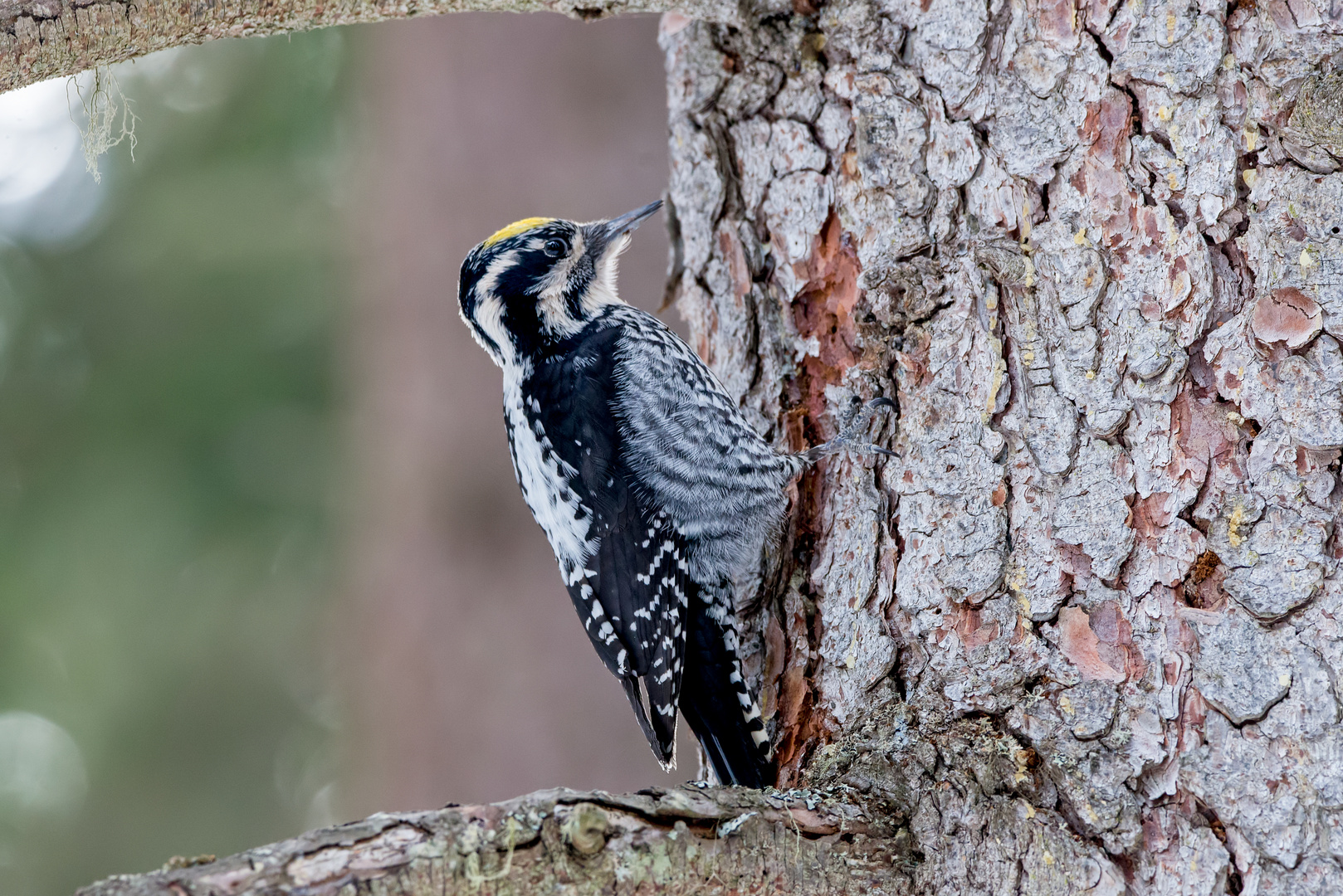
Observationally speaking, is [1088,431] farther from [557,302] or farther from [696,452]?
[557,302]

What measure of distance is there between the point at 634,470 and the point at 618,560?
27 cm

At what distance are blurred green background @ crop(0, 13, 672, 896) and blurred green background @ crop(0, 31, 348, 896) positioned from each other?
2cm

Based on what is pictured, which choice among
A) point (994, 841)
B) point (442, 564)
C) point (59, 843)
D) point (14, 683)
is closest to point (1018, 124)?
point (994, 841)

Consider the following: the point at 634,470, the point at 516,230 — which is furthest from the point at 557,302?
the point at 634,470

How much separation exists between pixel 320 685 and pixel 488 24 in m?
3.92

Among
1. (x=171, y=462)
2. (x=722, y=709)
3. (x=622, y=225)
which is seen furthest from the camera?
(x=171, y=462)

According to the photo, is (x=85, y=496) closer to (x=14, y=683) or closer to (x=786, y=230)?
(x=14, y=683)

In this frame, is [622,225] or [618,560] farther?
[622,225]

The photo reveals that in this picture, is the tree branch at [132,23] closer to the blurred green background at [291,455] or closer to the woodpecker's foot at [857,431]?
the woodpecker's foot at [857,431]

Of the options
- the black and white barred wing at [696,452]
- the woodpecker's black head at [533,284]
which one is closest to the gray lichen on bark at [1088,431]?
the black and white barred wing at [696,452]

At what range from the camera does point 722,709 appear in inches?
101

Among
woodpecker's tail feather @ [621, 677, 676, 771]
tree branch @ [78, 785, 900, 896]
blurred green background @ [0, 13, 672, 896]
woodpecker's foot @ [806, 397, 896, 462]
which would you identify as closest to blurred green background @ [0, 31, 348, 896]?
blurred green background @ [0, 13, 672, 896]

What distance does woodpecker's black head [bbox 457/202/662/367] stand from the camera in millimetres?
3344

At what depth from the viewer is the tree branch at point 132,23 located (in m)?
1.80
